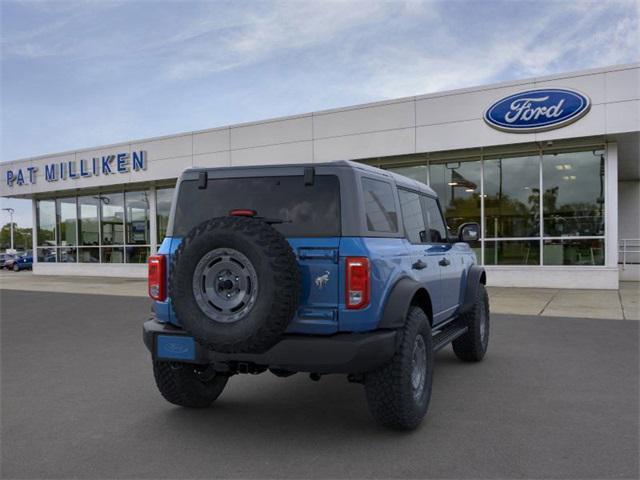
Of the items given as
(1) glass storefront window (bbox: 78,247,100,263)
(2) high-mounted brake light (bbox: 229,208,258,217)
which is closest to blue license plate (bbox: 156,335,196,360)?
(2) high-mounted brake light (bbox: 229,208,258,217)

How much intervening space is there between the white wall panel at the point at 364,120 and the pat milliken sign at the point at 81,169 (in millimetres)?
8254

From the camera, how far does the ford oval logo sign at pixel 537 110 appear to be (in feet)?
46.5

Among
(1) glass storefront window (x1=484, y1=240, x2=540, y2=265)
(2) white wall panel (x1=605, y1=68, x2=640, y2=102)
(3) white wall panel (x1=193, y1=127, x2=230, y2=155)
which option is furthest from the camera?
(3) white wall panel (x1=193, y1=127, x2=230, y2=155)

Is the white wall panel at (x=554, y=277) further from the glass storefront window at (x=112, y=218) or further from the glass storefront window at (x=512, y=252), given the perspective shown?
the glass storefront window at (x=112, y=218)

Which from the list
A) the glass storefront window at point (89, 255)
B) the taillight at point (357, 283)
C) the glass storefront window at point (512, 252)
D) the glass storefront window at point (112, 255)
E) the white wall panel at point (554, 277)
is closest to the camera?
the taillight at point (357, 283)

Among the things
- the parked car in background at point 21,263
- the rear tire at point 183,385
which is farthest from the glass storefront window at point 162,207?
the rear tire at point 183,385

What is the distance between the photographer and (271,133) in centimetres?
1892

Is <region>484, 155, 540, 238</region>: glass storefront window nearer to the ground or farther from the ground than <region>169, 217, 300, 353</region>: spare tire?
farther from the ground

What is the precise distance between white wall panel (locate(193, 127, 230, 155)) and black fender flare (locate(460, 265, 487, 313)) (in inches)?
585

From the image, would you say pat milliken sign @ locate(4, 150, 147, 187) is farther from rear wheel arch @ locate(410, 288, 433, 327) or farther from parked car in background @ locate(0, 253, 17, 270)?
rear wheel arch @ locate(410, 288, 433, 327)

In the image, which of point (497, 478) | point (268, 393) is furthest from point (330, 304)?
point (268, 393)

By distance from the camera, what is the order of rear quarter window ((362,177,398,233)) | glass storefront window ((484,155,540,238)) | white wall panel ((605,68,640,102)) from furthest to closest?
1. glass storefront window ((484,155,540,238))
2. white wall panel ((605,68,640,102))
3. rear quarter window ((362,177,398,233))

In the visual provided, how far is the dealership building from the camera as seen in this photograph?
1435cm

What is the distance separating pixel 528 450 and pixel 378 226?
6.08 ft
